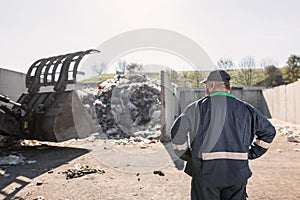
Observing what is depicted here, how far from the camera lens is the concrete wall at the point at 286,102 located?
462 inches

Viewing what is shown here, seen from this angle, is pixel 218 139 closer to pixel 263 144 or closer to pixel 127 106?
pixel 263 144

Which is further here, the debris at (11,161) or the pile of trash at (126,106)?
the pile of trash at (126,106)

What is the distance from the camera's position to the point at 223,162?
1.84m

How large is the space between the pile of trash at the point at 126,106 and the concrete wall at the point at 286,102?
5.81 metres

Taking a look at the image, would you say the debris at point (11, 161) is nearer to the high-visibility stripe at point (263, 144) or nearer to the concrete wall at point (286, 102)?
the high-visibility stripe at point (263, 144)

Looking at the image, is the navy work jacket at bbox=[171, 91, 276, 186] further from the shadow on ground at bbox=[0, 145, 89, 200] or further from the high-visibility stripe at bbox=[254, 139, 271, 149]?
the shadow on ground at bbox=[0, 145, 89, 200]

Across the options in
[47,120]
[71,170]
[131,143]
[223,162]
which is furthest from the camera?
[131,143]

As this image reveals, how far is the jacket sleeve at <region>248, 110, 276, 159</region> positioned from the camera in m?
1.96

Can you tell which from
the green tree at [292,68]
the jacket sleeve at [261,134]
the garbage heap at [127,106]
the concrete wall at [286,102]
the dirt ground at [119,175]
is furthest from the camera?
the green tree at [292,68]

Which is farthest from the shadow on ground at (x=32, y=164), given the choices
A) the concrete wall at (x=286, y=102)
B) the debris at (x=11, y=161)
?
the concrete wall at (x=286, y=102)

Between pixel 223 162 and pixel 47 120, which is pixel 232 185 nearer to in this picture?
pixel 223 162

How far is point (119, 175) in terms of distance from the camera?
4297 millimetres

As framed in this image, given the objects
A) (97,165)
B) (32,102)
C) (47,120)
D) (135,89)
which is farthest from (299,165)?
(135,89)

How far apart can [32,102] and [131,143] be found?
2670 millimetres
